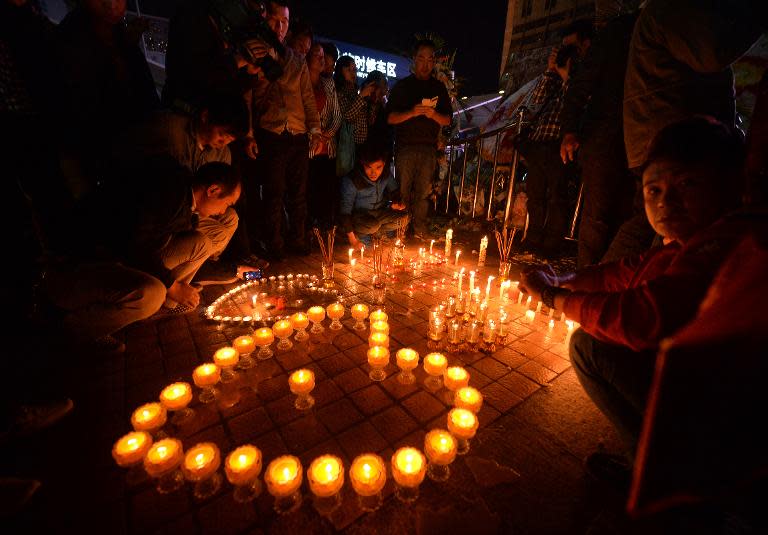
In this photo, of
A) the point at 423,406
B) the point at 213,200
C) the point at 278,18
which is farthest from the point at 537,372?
Result: the point at 278,18

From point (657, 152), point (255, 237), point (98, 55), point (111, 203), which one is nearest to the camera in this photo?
point (657, 152)

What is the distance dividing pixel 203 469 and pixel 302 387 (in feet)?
2.37

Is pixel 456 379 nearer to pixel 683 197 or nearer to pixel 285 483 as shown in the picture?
pixel 285 483

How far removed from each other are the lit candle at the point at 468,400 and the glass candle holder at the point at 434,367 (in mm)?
277

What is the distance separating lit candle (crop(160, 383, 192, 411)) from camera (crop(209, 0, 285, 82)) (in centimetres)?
392

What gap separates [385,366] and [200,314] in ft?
7.15

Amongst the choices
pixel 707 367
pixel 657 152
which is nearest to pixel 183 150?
pixel 657 152

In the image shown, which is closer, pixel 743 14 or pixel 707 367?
pixel 707 367

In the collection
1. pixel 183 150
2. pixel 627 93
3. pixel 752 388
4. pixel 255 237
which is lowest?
pixel 255 237

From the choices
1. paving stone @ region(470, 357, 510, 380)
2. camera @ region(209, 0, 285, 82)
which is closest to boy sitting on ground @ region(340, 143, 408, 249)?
camera @ region(209, 0, 285, 82)

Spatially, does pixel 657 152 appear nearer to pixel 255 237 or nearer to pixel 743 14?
pixel 743 14

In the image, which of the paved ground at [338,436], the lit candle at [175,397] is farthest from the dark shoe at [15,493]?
the lit candle at [175,397]

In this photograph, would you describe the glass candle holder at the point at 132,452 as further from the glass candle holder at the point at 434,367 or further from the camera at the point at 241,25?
the camera at the point at 241,25

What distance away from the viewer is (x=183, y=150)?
3.56 metres
